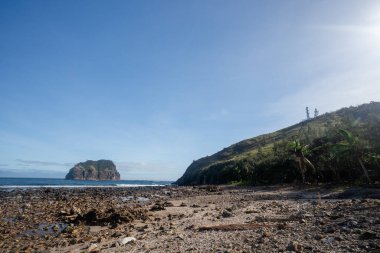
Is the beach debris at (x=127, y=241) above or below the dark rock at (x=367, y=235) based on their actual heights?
below

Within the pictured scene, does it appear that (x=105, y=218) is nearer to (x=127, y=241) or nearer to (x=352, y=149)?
(x=127, y=241)

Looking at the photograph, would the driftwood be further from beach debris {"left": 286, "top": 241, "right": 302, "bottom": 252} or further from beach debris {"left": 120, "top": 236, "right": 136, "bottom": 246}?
beach debris {"left": 286, "top": 241, "right": 302, "bottom": 252}

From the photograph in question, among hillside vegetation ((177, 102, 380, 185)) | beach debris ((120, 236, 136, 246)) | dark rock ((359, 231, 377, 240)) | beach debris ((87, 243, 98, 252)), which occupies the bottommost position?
beach debris ((87, 243, 98, 252))

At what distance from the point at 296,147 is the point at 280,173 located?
20.3m

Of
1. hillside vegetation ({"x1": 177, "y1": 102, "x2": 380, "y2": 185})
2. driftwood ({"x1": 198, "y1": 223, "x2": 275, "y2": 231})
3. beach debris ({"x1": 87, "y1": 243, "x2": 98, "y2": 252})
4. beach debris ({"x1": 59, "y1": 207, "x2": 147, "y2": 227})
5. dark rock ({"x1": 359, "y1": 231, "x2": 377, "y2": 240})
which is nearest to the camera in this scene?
dark rock ({"x1": 359, "y1": 231, "x2": 377, "y2": 240})

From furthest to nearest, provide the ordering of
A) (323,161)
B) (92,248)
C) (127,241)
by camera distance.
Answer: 1. (323,161)
2. (127,241)
3. (92,248)

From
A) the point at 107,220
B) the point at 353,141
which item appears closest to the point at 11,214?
the point at 107,220

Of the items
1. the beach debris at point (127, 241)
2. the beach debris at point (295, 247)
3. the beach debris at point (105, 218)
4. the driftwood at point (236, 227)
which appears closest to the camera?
the beach debris at point (295, 247)

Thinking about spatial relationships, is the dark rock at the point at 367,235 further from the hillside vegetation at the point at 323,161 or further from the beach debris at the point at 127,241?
the hillside vegetation at the point at 323,161

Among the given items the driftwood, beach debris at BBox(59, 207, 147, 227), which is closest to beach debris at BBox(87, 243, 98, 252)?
the driftwood

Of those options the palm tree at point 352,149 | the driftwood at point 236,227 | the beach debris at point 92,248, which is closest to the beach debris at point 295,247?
the driftwood at point 236,227

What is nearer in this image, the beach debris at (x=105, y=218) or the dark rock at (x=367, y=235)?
the dark rock at (x=367, y=235)

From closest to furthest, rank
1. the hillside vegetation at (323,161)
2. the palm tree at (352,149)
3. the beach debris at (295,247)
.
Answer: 1. the beach debris at (295,247)
2. the palm tree at (352,149)
3. the hillside vegetation at (323,161)

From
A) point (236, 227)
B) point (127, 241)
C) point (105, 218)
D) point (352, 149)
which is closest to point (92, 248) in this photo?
point (127, 241)
